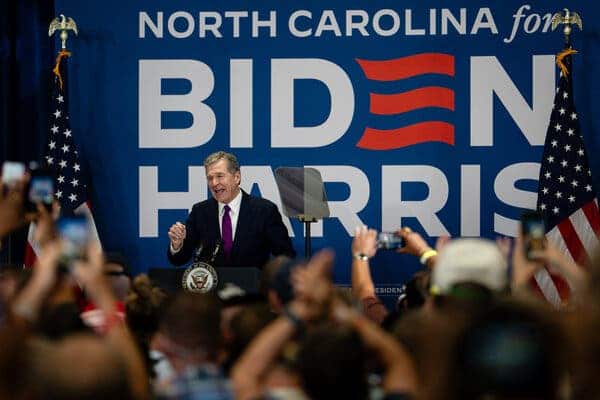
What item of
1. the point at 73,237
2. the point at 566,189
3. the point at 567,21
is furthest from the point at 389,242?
the point at 567,21

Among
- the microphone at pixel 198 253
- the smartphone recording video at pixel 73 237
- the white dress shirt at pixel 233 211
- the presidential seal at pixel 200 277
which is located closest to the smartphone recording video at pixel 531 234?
the smartphone recording video at pixel 73 237

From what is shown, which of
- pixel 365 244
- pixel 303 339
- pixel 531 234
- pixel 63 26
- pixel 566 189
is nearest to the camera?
pixel 303 339

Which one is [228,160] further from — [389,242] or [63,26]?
[389,242]

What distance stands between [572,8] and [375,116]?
179cm

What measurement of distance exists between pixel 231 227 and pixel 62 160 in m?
1.76

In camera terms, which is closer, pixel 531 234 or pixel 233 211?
pixel 531 234

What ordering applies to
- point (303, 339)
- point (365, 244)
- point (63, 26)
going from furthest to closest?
1. point (63, 26)
2. point (365, 244)
3. point (303, 339)

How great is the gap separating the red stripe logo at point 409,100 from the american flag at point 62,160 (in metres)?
2.28

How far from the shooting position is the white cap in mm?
2877

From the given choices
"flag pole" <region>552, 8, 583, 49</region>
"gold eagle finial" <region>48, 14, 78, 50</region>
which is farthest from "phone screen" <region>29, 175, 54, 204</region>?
"flag pole" <region>552, 8, 583, 49</region>

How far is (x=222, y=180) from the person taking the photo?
7.50m

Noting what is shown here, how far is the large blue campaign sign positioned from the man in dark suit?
110cm

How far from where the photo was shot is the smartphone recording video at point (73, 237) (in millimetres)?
2854

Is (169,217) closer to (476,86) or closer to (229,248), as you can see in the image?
(229,248)
